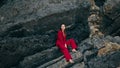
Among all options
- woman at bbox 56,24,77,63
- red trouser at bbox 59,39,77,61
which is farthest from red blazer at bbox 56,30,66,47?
red trouser at bbox 59,39,77,61

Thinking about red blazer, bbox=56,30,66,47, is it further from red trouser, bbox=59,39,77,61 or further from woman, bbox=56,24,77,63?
red trouser, bbox=59,39,77,61

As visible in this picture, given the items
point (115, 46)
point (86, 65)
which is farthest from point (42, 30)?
point (115, 46)

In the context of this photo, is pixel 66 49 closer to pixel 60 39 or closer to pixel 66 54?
pixel 66 54

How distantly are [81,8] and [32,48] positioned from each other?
5.01m

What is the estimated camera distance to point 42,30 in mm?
19578

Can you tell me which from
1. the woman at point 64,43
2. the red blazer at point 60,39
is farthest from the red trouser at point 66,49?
the red blazer at point 60,39

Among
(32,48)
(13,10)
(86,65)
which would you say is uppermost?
(13,10)

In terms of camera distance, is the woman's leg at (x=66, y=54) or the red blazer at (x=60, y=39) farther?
the red blazer at (x=60, y=39)

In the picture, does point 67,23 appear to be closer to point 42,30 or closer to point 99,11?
point 42,30

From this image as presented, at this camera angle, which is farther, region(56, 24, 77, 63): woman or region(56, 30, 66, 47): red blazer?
region(56, 30, 66, 47): red blazer

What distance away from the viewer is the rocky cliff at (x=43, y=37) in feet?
62.3

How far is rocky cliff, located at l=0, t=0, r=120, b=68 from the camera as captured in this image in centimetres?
1898

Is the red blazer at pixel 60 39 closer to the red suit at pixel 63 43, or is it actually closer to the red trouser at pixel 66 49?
the red suit at pixel 63 43

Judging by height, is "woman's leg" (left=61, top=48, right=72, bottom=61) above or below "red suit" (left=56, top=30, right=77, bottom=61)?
below
